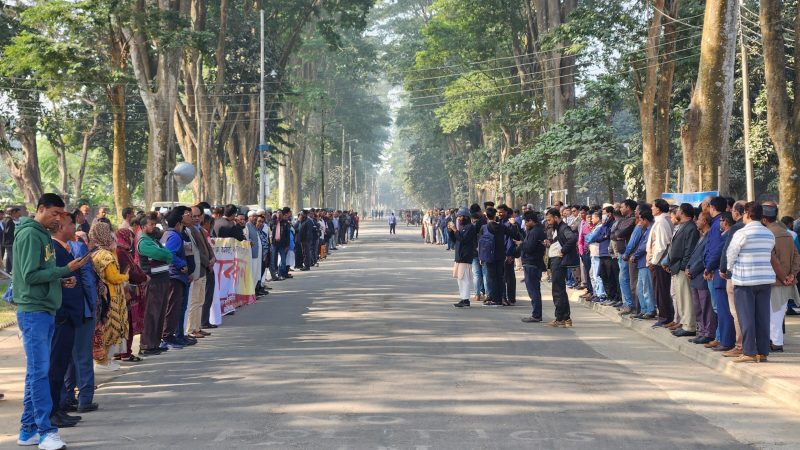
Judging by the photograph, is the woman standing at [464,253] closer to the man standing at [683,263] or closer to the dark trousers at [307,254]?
the man standing at [683,263]

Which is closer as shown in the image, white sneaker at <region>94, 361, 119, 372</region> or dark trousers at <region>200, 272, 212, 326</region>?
white sneaker at <region>94, 361, 119, 372</region>

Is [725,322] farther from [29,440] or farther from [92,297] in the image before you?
[29,440]

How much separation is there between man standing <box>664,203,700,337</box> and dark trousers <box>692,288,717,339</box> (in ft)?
1.60

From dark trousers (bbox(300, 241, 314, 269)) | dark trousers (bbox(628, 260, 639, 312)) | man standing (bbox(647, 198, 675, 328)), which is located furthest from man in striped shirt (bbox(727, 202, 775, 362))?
dark trousers (bbox(300, 241, 314, 269))

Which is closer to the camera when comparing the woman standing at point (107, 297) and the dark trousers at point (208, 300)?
the woman standing at point (107, 297)

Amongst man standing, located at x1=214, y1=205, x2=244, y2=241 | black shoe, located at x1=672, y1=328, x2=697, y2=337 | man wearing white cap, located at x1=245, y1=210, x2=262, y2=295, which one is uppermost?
man standing, located at x1=214, y1=205, x2=244, y2=241

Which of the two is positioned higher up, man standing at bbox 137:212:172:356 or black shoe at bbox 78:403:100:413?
man standing at bbox 137:212:172:356

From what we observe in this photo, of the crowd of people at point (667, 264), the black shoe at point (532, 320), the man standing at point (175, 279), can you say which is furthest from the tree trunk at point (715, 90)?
the man standing at point (175, 279)

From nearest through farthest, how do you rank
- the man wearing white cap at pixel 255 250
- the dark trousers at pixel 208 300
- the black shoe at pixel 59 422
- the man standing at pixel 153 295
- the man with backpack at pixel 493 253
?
the black shoe at pixel 59 422
the man standing at pixel 153 295
the dark trousers at pixel 208 300
the man with backpack at pixel 493 253
the man wearing white cap at pixel 255 250

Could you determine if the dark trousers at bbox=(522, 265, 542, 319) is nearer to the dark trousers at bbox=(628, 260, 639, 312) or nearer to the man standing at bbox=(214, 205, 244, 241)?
the dark trousers at bbox=(628, 260, 639, 312)

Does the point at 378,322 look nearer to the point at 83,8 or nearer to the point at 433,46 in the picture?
the point at 83,8

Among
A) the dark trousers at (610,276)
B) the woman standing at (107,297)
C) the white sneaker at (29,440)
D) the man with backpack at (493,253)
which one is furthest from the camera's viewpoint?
the man with backpack at (493,253)

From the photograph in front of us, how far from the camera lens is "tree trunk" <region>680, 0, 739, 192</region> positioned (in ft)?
62.1

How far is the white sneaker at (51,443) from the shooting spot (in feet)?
24.2
